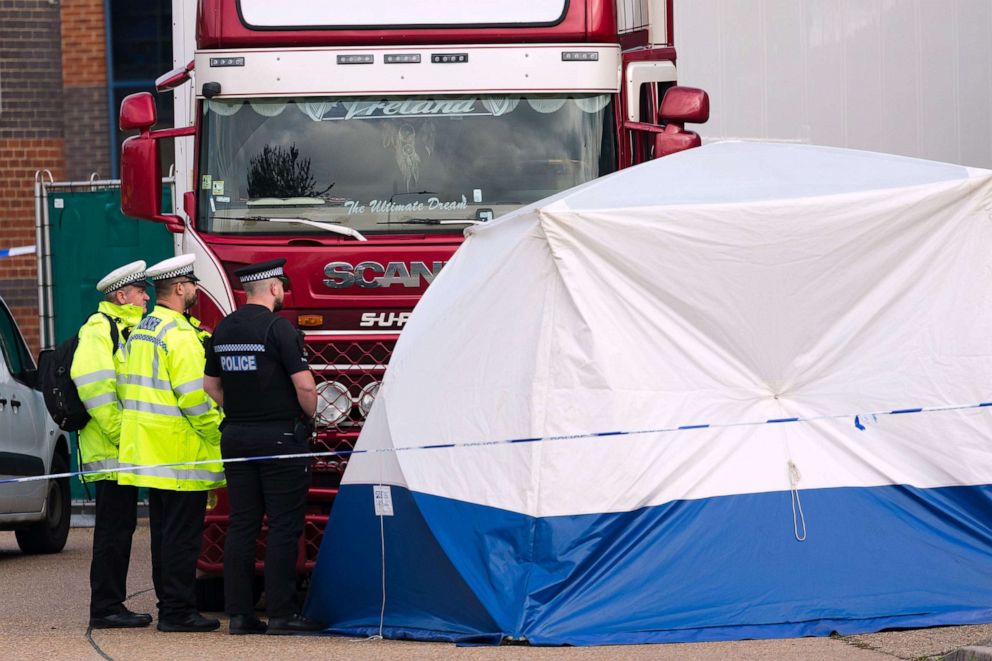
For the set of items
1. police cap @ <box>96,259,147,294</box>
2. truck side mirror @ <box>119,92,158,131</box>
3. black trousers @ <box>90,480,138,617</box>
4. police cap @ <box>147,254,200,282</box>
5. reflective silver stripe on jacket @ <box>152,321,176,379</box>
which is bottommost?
black trousers @ <box>90,480,138,617</box>

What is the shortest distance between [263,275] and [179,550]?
140 centimetres

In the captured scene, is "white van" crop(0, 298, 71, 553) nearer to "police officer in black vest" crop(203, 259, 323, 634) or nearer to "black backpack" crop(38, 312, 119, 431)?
"black backpack" crop(38, 312, 119, 431)

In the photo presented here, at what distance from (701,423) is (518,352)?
34.6 inches

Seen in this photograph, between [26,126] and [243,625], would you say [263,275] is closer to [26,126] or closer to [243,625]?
[243,625]

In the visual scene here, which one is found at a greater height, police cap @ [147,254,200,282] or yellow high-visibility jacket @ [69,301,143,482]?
police cap @ [147,254,200,282]

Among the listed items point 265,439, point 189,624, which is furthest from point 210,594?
point 265,439

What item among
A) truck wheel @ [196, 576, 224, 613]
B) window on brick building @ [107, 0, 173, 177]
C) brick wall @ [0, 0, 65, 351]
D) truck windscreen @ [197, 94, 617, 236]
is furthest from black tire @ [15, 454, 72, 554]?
window on brick building @ [107, 0, 173, 177]

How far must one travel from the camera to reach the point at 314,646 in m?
7.59

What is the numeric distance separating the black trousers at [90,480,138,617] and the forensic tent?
1.16 metres

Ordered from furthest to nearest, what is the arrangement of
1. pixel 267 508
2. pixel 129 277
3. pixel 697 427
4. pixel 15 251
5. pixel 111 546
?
1. pixel 15 251
2. pixel 129 277
3. pixel 111 546
4. pixel 267 508
5. pixel 697 427

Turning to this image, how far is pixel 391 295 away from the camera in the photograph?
8.67 m

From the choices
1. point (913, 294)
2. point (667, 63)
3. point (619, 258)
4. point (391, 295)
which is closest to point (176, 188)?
point (391, 295)

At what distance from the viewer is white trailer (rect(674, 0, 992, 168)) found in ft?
35.8

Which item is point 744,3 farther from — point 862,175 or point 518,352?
point 518,352
